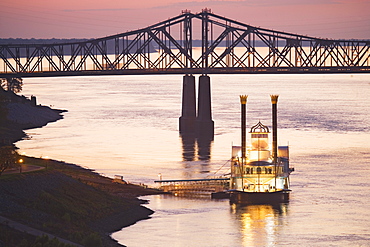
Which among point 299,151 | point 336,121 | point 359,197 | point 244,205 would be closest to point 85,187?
point 244,205

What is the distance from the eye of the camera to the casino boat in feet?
231

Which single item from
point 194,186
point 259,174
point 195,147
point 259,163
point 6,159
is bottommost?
point 194,186

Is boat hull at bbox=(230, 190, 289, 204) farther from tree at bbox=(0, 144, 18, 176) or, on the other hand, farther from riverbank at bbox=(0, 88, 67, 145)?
riverbank at bbox=(0, 88, 67, 145)

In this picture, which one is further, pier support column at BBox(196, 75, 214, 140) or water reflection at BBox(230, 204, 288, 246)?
pier support column at BBox(196, 75, 214, 140)

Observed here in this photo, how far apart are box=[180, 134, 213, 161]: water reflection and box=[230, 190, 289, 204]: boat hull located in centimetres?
2802

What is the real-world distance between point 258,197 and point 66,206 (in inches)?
780

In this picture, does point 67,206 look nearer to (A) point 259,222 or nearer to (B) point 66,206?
(B) point 66,206

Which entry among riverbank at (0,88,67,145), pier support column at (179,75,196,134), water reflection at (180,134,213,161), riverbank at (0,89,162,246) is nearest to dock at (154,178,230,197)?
riverbank at (0,89,162,246)

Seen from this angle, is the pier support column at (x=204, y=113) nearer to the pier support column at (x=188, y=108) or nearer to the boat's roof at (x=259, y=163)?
the pier support column at (x=188, y=108)

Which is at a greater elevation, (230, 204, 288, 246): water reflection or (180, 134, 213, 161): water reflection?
(180, 134, 213, 161): water reflection

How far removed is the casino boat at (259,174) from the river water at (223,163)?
150 cm

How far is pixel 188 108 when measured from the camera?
454 ft

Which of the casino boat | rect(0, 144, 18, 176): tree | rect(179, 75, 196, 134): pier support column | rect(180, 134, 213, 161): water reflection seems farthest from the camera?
rect(179, 75, 196, 134): pier support column

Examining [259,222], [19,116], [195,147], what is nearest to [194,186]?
[259,222]
